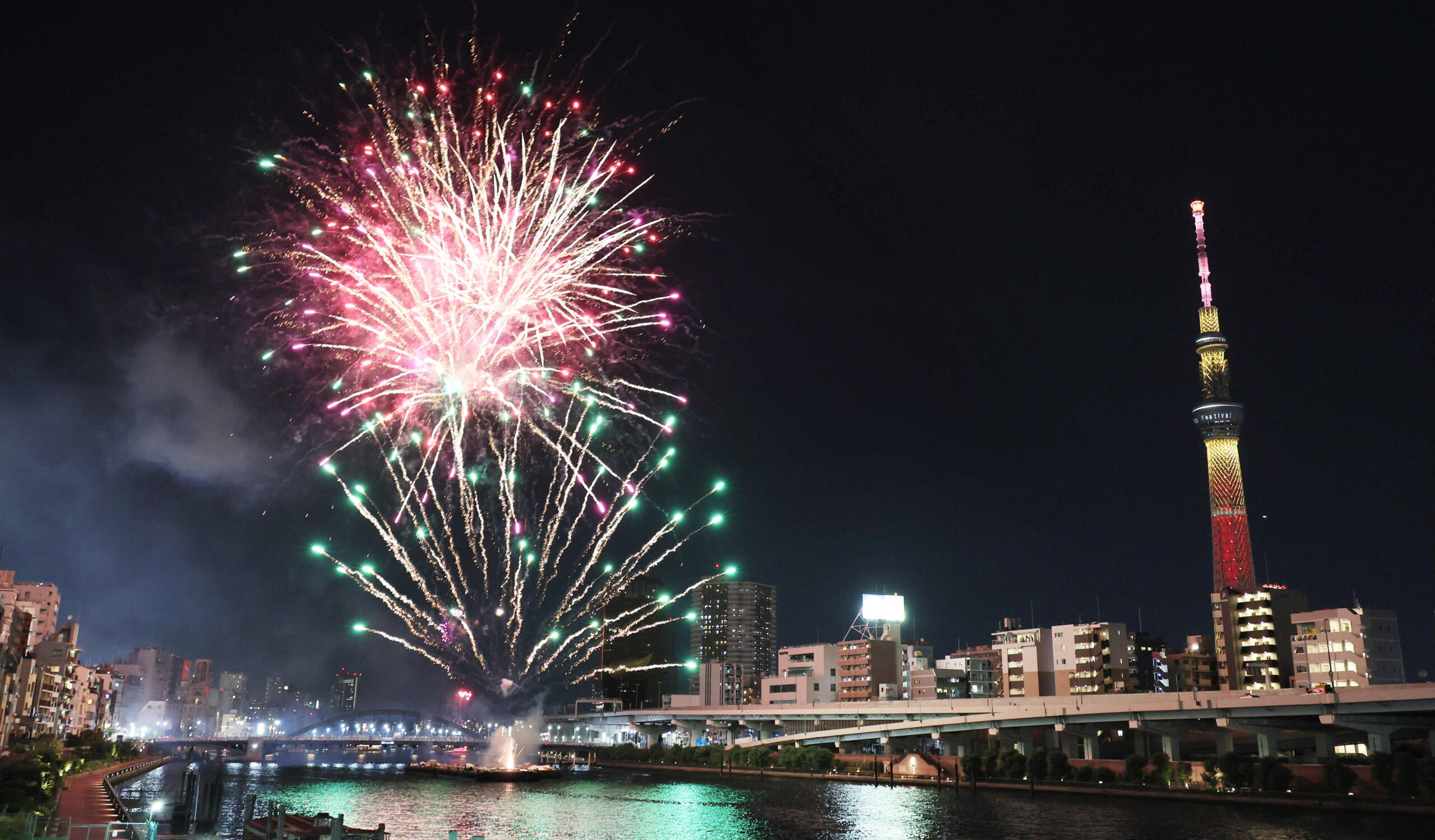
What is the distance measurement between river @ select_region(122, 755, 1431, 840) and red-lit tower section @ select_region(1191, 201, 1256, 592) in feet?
326

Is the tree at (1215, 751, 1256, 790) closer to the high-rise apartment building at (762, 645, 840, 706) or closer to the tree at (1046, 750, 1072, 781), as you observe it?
the tree at (1046, 750, 1072, 781)

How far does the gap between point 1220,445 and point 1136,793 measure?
121 m

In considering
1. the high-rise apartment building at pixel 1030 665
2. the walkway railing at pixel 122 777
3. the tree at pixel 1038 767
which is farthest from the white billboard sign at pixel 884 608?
the walkway railing at pixel 122 777

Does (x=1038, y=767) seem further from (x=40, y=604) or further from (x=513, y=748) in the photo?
(x=40, y=604)

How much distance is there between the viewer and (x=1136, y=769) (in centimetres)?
7325

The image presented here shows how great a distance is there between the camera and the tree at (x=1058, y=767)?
79.6 meters

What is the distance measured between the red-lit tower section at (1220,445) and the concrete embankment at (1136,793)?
3527 inches

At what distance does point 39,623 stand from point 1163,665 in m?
173

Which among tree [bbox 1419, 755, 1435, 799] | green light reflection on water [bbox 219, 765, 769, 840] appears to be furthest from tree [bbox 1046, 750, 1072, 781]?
tree [bbox 1419, 755, 1435, 799]

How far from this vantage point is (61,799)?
50156 millimetres

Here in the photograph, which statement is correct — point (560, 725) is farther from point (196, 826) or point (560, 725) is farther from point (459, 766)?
point (196, 826)

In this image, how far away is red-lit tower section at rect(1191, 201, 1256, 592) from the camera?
163m

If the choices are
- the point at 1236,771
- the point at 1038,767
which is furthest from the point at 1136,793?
the point at 1038,767

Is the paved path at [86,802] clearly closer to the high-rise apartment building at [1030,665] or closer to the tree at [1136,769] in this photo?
the tree at [1136,769]
